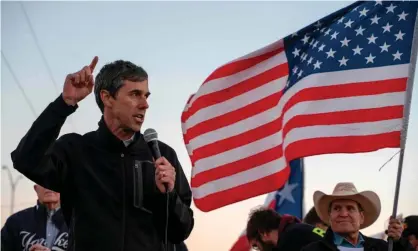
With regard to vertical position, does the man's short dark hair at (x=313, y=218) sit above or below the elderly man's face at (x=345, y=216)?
above

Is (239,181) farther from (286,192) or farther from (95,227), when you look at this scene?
(286,192)

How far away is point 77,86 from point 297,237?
364 centimetres

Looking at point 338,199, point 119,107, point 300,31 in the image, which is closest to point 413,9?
point 300,31

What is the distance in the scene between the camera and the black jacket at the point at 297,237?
800 cm

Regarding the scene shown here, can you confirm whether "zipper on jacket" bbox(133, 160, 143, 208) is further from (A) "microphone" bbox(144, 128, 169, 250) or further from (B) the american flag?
(B) the american flag

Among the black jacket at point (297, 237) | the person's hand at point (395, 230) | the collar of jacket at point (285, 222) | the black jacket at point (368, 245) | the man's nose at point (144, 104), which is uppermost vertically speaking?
the man's nose at point (144, 104)

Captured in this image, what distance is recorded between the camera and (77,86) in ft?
16.4

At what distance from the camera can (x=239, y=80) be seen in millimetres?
8719

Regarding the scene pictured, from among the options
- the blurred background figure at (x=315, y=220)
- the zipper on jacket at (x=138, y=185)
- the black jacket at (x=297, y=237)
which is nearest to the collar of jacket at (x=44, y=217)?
the black jacket at (x=297, y=237)

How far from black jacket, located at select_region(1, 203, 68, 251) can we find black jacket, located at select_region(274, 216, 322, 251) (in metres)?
1.98

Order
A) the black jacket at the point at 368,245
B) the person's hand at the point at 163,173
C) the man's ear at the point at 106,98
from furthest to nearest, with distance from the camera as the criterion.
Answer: the black jacket at the point at 368,245, the man's ear at the point at 106,98, the person's hand at the point at 163,173

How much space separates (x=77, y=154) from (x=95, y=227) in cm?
47

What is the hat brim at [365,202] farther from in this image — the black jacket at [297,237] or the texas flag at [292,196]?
the texas flag at [292,196]

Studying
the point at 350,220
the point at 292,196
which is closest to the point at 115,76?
the point at 350,220
